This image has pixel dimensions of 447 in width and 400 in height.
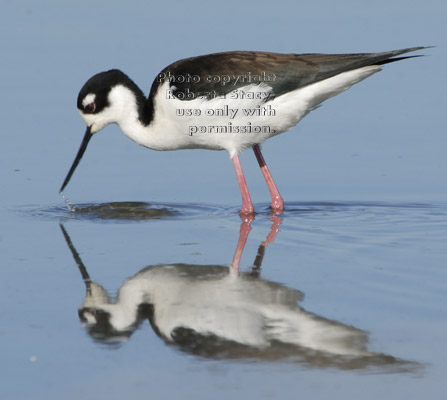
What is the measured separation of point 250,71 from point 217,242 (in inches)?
67.5

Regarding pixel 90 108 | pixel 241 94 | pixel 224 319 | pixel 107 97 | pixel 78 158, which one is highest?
pixel 241 94

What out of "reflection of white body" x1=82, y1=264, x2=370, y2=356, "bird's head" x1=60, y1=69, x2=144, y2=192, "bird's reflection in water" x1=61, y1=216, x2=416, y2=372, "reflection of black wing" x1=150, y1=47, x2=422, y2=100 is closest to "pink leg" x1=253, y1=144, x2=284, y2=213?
"reflection of black wing" x1=150, y1=47, x2=422, y2=100

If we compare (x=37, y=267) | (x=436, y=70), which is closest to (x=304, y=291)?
(x=37, y=267)

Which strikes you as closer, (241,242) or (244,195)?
(241,242)

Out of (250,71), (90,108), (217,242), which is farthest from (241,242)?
(90,108)

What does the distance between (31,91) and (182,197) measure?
3.13 m

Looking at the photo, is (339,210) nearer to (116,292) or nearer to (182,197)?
(182,197)

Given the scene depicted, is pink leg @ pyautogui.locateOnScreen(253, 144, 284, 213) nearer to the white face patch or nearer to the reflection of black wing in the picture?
the reflection of black wing

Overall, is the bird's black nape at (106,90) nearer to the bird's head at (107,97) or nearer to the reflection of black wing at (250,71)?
the bird's head at (107,97)

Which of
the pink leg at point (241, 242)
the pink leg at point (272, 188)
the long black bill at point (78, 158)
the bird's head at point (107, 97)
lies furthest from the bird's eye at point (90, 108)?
the pink leg at point (241, 242)

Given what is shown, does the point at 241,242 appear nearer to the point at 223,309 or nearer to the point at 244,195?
the point at 244,195

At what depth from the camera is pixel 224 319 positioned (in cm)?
485

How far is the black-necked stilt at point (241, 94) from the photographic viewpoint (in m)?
7.45

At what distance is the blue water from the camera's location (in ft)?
13.9
